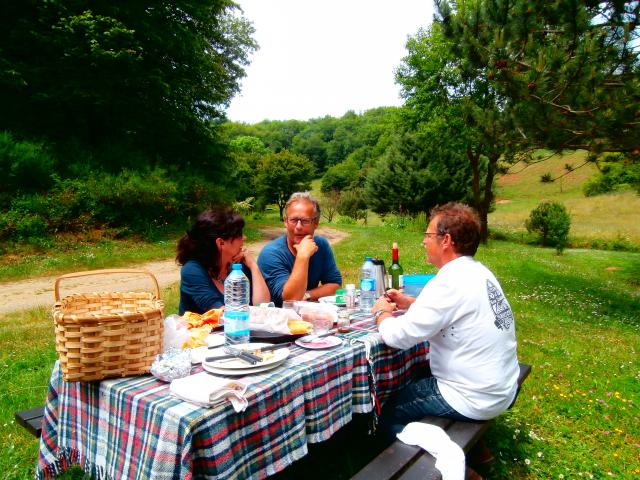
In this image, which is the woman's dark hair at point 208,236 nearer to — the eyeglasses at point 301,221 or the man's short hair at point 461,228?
the eyeglasses at point 301,221

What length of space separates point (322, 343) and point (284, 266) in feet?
4.75

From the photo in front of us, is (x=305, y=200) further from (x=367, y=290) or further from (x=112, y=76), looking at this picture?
(x=112, y=76)

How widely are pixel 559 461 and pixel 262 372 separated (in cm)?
254

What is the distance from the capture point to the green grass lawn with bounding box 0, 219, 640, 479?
3.25 m

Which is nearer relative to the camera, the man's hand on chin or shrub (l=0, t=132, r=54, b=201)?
the man's hand on chin

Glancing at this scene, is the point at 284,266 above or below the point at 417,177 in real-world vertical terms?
below

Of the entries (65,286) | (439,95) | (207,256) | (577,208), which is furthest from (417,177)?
(207,256)

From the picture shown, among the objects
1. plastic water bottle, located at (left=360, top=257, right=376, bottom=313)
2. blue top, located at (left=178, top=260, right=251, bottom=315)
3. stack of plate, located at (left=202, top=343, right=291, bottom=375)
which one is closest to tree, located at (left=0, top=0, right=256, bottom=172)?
blue top, located at (left=178, top=260, right=251, bottom=315)

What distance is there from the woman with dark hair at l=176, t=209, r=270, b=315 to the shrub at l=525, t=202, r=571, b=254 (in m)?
20.4

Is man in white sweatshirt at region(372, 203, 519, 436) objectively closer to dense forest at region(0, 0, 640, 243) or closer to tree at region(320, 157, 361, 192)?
dense forest at region(0, 0, 640, 243)

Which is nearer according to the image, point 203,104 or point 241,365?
point 241,365

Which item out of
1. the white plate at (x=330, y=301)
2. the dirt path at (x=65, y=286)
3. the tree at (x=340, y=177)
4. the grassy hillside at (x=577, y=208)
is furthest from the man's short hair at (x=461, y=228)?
the tree at (x=340, y=177)

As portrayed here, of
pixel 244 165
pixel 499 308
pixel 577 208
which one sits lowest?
pixel 577 208

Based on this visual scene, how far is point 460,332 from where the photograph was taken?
7.97ft
